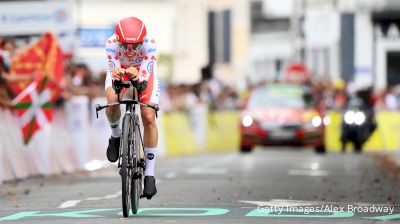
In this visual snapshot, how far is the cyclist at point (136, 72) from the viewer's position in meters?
14.4

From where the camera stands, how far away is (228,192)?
60.5ft

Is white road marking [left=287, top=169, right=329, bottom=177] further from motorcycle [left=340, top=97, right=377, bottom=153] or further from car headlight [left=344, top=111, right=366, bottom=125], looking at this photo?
car headlight [left=344, top=111, right=366, bottom=125]

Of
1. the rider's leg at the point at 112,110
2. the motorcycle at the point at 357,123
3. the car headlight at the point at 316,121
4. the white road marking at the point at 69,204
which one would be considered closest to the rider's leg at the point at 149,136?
the rider's leg at the point at 112,110

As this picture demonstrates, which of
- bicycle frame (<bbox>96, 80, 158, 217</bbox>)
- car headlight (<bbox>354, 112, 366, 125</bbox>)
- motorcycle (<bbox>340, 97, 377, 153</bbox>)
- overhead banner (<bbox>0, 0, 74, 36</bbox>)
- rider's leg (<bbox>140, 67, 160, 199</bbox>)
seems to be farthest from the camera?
car headlight (<bbox>354, 112, 366, 125</bbox>)

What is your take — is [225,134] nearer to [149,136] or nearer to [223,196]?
[223,196]

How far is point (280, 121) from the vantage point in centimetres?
3531

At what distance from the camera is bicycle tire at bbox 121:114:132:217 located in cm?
1393

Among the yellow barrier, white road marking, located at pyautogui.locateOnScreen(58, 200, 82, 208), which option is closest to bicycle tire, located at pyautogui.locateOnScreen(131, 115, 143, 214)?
white road marking, located at pyautogui.locateOnScreen(58, 200, 82, 208)

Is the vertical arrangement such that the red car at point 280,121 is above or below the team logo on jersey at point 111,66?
below

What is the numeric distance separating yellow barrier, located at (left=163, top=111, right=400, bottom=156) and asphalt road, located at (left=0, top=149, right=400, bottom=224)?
9288 millimetres

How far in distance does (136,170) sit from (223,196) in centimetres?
323

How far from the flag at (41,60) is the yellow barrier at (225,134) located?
11.5 meters

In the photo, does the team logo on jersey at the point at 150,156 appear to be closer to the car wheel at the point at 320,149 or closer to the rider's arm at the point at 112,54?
the rider's arm at the point at 112,54

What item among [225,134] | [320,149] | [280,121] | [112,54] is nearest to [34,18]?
[280,121]
